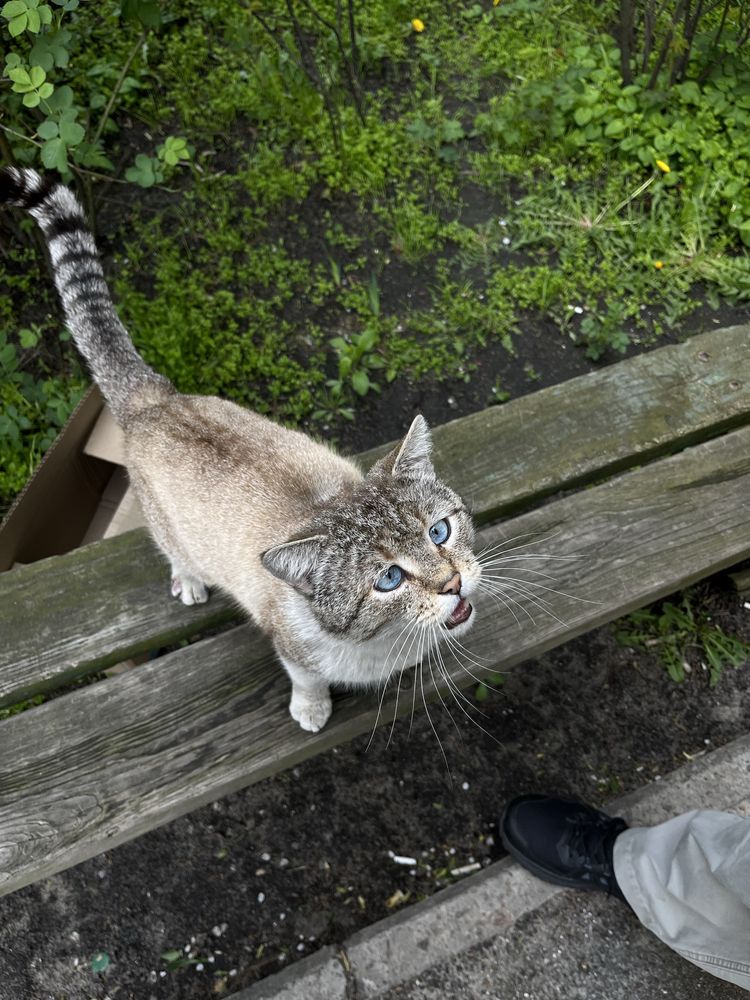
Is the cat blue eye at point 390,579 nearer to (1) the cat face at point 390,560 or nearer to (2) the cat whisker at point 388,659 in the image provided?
(1) the cat face at point 390,560

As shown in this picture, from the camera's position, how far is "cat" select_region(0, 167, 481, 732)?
185 cm

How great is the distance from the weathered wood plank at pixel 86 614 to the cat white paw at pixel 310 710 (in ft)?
1.24

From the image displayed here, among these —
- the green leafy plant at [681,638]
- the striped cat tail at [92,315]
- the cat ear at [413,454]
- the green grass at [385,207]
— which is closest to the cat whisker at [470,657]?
the cat ear at [413,454]

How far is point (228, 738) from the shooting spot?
2061 mm

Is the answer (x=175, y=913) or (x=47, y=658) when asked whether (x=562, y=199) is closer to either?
(x=47, y=658)

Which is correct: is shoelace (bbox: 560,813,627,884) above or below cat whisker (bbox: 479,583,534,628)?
below

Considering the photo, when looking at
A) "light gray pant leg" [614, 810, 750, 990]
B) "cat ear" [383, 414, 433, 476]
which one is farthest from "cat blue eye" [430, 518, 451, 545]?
"light gray pant leg" [614, 810, 750, 990]

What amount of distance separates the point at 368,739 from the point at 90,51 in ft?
12.1

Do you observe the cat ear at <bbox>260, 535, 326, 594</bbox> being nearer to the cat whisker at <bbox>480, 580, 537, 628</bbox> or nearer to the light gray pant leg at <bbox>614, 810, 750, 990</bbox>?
the cat whisker at <bbox>480, 580, 537, 628</bbox>

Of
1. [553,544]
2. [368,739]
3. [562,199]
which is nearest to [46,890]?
[368,739]

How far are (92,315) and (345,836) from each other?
201cm

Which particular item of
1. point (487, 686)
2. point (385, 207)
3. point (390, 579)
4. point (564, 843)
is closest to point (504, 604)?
point (390, 579)

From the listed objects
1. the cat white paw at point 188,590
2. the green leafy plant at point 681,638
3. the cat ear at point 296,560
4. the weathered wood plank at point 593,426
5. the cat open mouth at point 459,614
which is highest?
the cat ear at point 296,560

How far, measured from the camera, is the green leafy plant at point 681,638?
3023 mm
